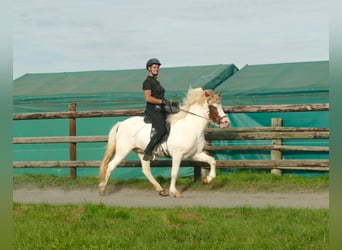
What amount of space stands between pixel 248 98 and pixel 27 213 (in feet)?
28.0

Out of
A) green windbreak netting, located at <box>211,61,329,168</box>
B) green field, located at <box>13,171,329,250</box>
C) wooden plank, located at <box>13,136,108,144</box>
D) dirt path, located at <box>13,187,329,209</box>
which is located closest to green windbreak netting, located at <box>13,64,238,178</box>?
green windbreak netting, located at <box>211,61,329,168</box>

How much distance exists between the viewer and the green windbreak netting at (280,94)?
1495cm

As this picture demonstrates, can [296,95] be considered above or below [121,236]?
above

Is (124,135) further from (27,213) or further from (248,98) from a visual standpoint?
(248,98)

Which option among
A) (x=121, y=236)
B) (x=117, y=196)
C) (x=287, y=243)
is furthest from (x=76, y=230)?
(x=117, y=196)

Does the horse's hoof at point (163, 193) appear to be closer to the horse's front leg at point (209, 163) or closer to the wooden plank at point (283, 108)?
the horse's front leg at point (209, 163)

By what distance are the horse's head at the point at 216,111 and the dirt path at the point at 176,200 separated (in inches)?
54.3

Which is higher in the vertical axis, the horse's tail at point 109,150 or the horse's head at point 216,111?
the horse's head at point 216,111

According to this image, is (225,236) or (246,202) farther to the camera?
(246,202)

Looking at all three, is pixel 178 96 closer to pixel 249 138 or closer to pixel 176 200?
pixel 249 138

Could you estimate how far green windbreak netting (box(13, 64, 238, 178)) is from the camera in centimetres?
1623

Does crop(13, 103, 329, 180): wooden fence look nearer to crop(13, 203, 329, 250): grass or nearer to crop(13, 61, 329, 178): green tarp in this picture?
crop(13, 61, 329, 178): green tarp

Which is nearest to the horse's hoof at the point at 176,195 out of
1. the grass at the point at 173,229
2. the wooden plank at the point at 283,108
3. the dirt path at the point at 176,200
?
the dirt path at the point at 176,200

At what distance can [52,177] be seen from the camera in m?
14.3
